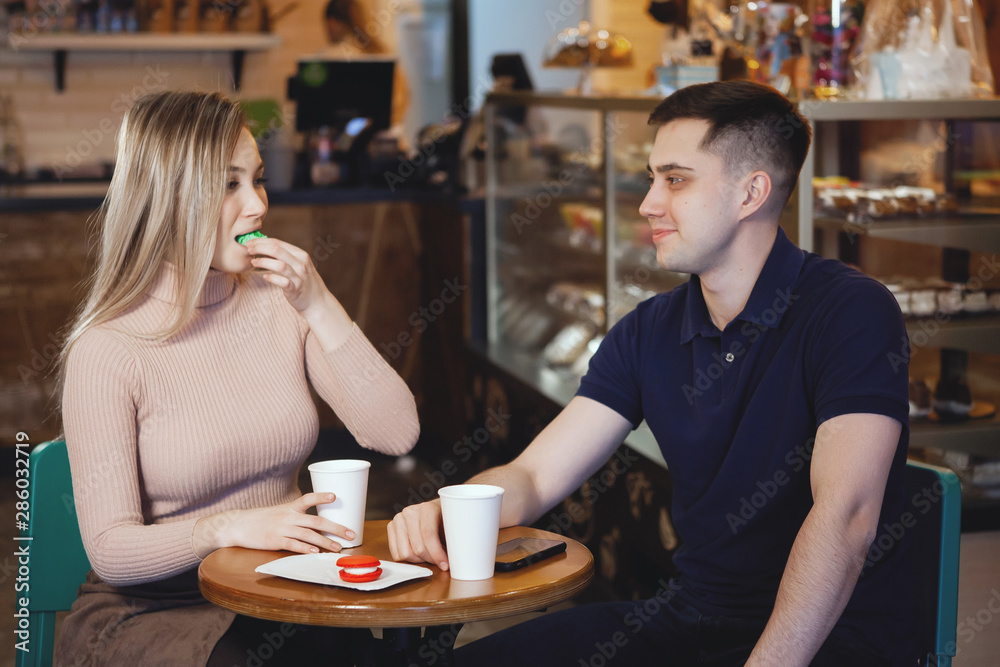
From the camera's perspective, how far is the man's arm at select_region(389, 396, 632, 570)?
6.21ft

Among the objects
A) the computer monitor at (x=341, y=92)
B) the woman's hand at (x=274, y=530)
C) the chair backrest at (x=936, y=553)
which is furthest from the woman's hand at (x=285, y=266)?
the computer monitor at (x=341, y=92)

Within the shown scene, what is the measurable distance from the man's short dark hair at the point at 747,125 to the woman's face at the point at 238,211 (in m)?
0.78

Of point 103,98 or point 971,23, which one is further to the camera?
point 103,98

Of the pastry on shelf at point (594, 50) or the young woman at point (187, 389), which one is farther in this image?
the pastry on shelf at point (594, 50)

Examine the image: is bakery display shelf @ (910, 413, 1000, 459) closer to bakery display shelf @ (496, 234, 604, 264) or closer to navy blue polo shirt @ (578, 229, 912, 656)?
navy blue polo shirt @ (578, 229, 912, 656)

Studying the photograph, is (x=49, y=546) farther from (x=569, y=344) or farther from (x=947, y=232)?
(x=569, y=344)

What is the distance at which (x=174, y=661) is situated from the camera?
5.54 ft

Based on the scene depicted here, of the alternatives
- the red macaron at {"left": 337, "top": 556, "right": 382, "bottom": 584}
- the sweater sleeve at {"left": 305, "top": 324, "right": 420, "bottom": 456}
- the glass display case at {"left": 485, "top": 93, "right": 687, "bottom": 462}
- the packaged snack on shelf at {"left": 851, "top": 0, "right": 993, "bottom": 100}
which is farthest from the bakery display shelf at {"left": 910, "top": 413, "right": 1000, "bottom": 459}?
the red macaron at {"left": 337, "top": 556, "right": 382, "bottom": 584}

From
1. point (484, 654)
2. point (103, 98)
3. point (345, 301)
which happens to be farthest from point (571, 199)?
point (103, 98)

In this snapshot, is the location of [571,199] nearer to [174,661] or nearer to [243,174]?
[243,174]

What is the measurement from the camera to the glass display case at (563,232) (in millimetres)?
3484

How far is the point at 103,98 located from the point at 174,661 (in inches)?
244

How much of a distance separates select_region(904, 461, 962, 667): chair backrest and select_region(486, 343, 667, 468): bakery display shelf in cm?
129

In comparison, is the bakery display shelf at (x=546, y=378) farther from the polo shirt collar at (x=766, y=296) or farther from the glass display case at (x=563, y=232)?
the polo shirt collar at (x=766, y=296)
